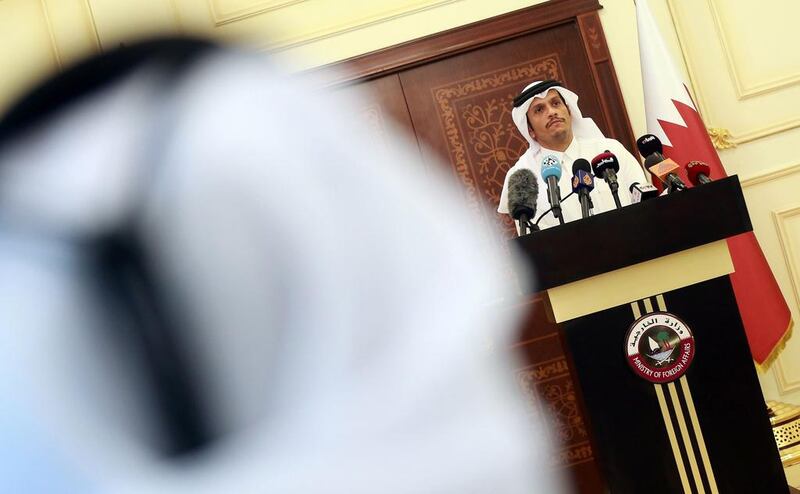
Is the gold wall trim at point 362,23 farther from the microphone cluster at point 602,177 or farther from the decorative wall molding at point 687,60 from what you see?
the microphone cluster at point 602,177

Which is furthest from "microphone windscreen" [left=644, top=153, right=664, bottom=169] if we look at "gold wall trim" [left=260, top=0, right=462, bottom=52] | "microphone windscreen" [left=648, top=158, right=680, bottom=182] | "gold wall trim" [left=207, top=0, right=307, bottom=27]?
"gold wall trim" [left=207, top=0, right=307, bottom=27]

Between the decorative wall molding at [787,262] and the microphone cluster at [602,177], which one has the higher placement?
the microphone cluster at [602,177]

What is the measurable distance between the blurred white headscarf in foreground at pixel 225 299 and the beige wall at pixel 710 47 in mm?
3244

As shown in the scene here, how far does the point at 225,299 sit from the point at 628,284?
1474mm

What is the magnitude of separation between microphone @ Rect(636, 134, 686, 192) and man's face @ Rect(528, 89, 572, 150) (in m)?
0.69

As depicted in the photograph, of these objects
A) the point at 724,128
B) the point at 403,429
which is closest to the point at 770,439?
the point at 403,429

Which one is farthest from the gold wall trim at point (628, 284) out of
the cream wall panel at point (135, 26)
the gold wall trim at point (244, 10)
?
the gold wall trim at point (244, 10)

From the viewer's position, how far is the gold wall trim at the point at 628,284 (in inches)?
63.5

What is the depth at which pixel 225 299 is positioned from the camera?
0.78ft

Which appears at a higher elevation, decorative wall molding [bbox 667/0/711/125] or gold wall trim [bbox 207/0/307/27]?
gold wall trim [bbox 207/0/307/27]

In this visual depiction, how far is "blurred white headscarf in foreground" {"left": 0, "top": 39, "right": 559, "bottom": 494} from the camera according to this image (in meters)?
0.23

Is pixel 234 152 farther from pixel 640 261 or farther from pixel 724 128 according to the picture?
pixel 724 128

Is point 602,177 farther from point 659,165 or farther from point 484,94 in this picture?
point 484,94

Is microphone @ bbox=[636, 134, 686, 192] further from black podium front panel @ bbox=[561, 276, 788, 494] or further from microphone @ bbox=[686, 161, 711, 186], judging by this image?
black podium front panel @ bbox=[561, 276, 788, 494]
